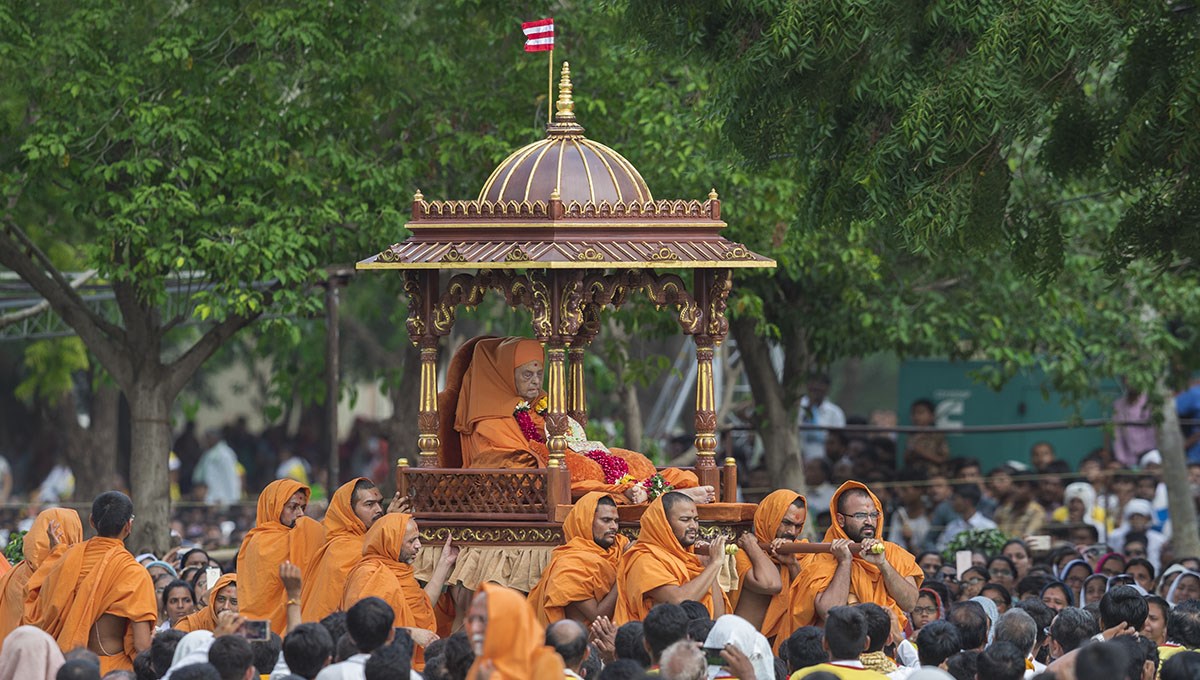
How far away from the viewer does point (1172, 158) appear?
41.6ft

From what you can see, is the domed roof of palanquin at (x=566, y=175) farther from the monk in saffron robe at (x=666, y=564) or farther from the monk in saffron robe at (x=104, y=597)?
the monk in saffron robe at (x=104, y=597)

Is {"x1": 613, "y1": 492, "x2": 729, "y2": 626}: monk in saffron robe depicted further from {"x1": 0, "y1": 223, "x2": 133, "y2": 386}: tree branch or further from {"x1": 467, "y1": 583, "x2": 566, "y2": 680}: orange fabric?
{"x1": 0, "y1": 223, "x2": 133, "y2": 386}: tree branch

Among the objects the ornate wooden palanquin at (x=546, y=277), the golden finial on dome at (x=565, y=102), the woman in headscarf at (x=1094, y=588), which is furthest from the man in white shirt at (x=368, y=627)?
the woman in headscarf at (x=1094, y=588)

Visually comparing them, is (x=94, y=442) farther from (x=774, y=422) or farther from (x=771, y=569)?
(x=771, y=569)

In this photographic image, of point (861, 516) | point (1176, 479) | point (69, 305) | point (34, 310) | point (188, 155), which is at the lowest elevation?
point (861, 516)

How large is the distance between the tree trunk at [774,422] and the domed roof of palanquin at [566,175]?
7.14 metres

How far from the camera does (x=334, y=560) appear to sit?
12602 millimetres

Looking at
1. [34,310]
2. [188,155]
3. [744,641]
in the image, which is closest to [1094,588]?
[744,641]

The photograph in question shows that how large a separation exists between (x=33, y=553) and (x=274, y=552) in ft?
4.98

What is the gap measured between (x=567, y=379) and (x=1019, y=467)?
9407 millimetres

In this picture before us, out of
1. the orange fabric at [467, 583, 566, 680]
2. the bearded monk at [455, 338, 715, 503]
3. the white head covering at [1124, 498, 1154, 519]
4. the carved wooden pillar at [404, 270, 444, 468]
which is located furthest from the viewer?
the white head covering at [1124, 498, 1154, 519]

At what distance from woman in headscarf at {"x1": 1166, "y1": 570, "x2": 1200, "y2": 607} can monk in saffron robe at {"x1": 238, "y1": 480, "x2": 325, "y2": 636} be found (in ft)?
20.2

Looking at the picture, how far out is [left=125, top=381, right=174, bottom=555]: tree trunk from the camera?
18.2m

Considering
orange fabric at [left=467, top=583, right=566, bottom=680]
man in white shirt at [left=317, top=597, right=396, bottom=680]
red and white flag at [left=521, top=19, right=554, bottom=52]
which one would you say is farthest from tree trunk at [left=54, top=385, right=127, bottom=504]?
orange fabric at [left=467, top=583, right=566, bottom=680]
